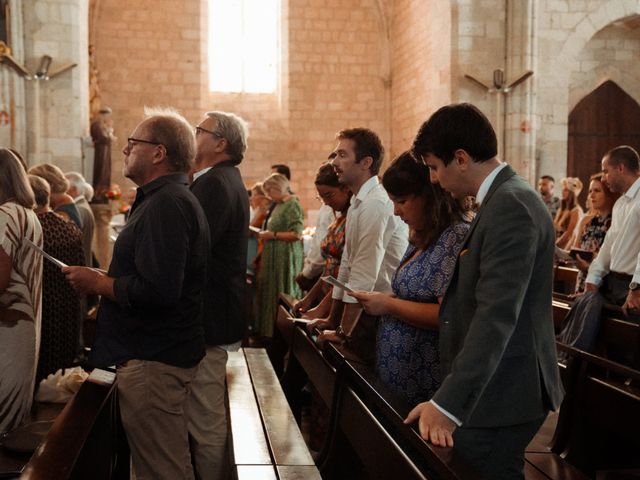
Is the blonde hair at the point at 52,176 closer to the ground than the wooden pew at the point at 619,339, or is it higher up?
higher up

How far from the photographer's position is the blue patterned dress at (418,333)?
7.57 ft

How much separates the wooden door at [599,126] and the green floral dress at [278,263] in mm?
7781

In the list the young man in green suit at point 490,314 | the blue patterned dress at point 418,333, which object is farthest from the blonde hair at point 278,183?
the young man in green suit at point 490,314

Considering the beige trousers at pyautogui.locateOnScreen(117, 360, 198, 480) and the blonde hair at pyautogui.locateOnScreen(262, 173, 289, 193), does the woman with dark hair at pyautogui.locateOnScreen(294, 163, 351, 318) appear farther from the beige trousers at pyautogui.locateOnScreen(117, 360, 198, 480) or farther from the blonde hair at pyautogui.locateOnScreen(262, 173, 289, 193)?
the blonde hair at pyautogui.locateOnScreen(262, 173, 289, 193)

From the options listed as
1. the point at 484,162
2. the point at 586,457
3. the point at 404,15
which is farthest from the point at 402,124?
the point at 484,162

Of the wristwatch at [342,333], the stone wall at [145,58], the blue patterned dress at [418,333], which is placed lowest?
the wristwatch at [342,333]

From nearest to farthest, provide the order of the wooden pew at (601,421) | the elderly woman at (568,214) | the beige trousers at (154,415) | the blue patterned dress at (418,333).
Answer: the blue patterned dress at (418,333), the beige trousers at (154,415), the wooden pew at (601,421), the elderly woman at (568,214)

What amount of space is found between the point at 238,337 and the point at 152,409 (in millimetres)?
589

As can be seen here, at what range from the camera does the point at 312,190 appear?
14594 mm

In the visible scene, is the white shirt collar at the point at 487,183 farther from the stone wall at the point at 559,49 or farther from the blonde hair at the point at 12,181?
the stone wall at the point at 559,49

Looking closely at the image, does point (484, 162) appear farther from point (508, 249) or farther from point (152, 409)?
point (152, 409)

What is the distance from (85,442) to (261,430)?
91cm

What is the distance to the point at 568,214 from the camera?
8594 millimetres

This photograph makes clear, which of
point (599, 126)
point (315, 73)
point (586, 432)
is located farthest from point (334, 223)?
point (315, 73)
